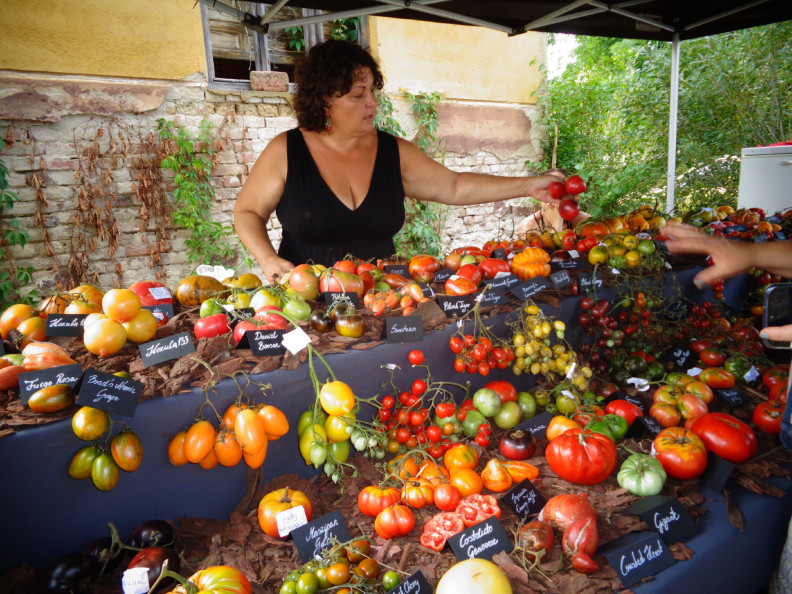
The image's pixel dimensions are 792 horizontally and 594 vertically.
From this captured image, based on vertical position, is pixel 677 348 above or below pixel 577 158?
below

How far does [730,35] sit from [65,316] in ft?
30.4

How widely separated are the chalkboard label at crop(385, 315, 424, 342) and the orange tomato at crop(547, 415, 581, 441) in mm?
611

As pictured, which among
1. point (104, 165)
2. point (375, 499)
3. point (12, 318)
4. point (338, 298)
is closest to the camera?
point (375, 499)

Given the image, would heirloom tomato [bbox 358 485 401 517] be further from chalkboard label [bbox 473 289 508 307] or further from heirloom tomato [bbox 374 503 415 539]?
chalkboard label [bbox 473 289 508 307]

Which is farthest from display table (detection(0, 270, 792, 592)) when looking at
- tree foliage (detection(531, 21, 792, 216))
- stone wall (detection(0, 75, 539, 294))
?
tree foliage (detection(531, 21, 792, 216))

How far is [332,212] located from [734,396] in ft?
7.30

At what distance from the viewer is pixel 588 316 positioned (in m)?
2.38

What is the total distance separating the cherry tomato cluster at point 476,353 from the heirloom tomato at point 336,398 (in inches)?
18.9

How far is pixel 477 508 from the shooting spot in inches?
57.2

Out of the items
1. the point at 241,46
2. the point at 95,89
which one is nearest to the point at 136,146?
the point at 95,89

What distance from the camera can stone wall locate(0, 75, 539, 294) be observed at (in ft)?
13.0

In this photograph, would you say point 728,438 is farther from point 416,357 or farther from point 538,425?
point 416,357

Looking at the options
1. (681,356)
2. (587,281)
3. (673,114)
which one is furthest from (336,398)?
(673,114)

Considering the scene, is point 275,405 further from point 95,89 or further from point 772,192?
point 772,192
